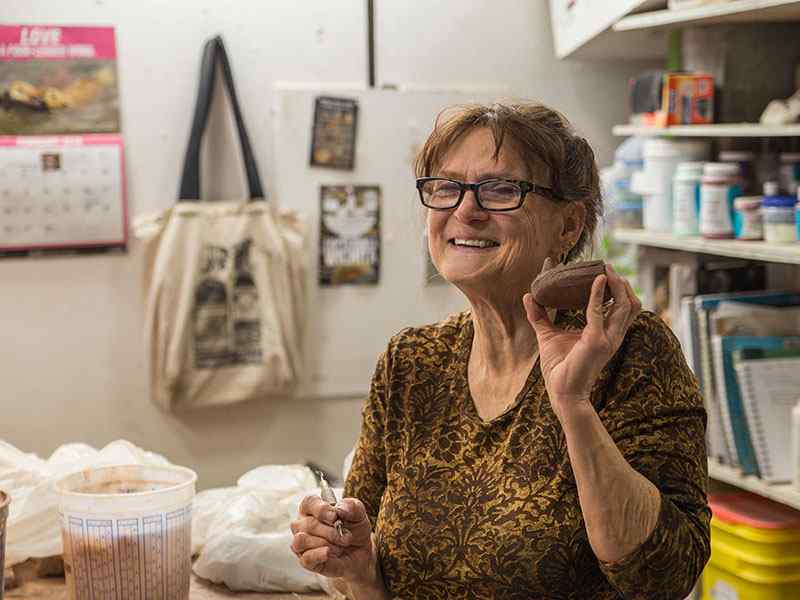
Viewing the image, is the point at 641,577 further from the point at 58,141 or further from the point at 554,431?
the point at 58,141

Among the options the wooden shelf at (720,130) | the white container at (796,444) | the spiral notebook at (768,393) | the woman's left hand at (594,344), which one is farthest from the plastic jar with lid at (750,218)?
the woman's left hand at (594,344)

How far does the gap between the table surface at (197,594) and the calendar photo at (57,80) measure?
1388 mm

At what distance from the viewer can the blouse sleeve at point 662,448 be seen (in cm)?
127

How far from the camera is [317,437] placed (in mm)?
3121

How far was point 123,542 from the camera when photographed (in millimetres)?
1519

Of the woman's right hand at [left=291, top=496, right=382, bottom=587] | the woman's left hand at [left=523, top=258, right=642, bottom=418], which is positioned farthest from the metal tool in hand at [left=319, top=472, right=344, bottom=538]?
the woman's left hand at [left=523, top=258, right=642, bottom=418]

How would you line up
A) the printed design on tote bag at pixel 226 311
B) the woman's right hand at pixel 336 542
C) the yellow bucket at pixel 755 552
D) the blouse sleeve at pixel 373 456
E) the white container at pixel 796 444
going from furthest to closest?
the printed design on tote bag at pixel 226 311 < the yellow bucket at pixel 755 552 < the white container at pixel 796 444 < the blouse sleeve at pixel 373 456 < the woman's right hand at pixel 336 542

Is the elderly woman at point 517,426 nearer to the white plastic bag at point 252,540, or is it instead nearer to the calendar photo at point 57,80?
the white plastic bag at point 252,540

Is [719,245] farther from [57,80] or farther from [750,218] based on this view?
[57,80]

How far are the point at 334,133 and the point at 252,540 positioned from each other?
4.97 feet

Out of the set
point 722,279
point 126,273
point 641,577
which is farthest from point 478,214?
point 126,273

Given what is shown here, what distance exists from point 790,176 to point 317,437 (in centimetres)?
148

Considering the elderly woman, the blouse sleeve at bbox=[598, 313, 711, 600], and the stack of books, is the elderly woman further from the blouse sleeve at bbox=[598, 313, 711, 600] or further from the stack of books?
the stack of books

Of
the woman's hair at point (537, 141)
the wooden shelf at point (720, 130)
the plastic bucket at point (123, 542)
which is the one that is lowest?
the plastic bucket at point (123, 542)
